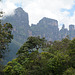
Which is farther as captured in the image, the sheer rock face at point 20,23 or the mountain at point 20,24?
the sheer rock face at point 20,23

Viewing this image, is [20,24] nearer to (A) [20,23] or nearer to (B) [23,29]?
(A) [20,23]

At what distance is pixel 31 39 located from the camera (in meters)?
25.4

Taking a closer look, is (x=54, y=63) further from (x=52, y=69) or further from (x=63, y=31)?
(x=63, y=31)

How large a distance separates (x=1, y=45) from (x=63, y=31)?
18690 centimetres

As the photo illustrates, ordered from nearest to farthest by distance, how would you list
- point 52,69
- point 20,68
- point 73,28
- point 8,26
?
point 52,69 → point 20,68 → point 8,26 → point 73,28

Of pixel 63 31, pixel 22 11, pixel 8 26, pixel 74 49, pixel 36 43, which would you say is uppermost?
pixel 22 11

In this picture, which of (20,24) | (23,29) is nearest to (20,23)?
(20,24)

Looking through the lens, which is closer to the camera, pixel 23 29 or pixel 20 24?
pixel 23 29

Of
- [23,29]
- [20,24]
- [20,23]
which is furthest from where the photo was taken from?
[20,23]

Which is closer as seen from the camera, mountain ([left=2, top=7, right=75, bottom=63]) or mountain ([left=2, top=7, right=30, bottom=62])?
mountain ([left=2, top=7, right=30, bottom=62])

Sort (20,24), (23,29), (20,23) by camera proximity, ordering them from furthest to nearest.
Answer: (20,23) < (20,24) < (23,29)

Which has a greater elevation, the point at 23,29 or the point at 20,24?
the point at 20,24

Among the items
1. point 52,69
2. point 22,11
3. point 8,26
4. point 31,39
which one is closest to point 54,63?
point 52,69

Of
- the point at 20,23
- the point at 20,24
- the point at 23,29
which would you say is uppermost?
the point at 20,23
